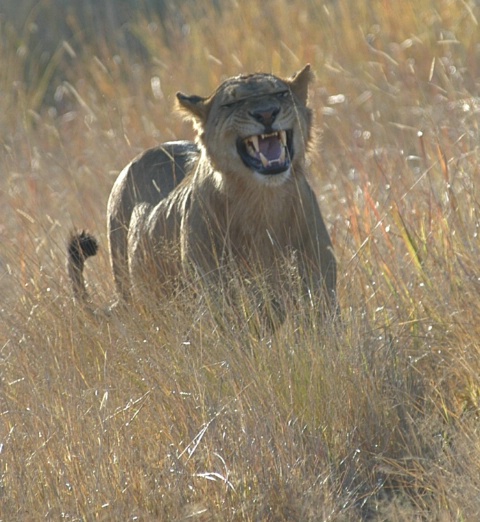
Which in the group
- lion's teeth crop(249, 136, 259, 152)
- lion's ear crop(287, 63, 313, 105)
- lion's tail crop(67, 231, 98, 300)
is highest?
lion's ear crop(287, 63, 313, 105)

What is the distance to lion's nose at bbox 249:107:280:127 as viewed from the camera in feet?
16.4

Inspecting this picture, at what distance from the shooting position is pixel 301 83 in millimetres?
5438

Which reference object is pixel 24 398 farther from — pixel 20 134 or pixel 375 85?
pixel 20 134

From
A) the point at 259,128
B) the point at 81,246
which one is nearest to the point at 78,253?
the point at 81,246

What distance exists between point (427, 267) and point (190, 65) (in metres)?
5.89

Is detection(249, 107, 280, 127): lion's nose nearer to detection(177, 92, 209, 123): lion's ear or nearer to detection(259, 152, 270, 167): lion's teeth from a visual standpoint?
detection(259, 152, 270, 167): lion's teeth

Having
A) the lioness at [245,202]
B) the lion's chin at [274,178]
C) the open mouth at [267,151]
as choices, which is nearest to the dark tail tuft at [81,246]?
the lioness at [245,202]

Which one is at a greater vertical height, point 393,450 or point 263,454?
point 263,454

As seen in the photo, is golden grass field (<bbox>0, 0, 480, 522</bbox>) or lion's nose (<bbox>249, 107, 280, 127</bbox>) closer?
golden grass field (<bbox>0, 0, 480, 522</bbox>)

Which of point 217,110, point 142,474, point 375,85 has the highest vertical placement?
point 217,110

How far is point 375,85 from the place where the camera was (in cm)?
970

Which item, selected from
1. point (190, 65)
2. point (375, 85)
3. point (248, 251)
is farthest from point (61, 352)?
point (190, 65)

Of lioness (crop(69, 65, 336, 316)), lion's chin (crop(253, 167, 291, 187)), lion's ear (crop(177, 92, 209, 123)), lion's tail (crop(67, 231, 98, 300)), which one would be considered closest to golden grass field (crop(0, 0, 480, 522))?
lion's tail (crop(67, 231, 98, 300))

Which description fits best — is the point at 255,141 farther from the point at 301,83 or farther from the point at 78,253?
the point at 78,253
